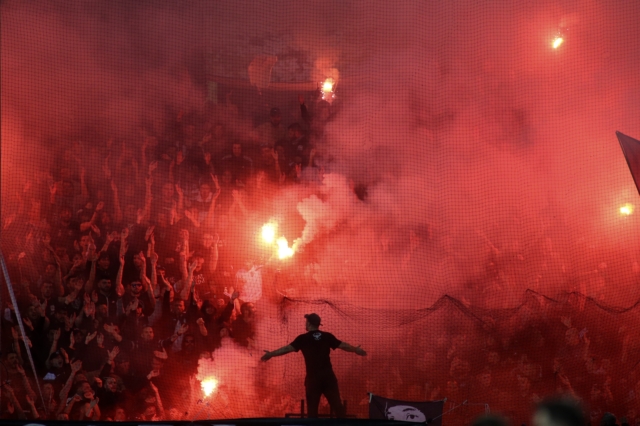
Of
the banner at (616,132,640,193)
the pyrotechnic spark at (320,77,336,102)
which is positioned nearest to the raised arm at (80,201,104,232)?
the pyrotechnic spark at (320,77,336,102)

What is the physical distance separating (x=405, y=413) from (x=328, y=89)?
5.41 metres

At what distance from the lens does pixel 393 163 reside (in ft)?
28.8

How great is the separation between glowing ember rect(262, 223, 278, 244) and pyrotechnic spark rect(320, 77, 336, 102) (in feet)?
6.25

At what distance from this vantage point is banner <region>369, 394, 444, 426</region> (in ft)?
15.3

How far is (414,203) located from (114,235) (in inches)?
145

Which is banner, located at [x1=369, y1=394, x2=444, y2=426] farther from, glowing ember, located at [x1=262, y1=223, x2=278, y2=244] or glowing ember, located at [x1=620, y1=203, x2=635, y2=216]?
glowing ember, located at [x1=620, y1=203, x2=635, y2=216]

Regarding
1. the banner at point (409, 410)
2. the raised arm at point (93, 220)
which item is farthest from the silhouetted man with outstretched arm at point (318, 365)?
the raised arm at point (93, 220)

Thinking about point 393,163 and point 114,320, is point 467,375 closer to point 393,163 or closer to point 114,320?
point 393,163

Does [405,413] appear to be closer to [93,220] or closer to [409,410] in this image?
[409,410]

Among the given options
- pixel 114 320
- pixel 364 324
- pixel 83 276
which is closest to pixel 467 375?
pixel 364 324

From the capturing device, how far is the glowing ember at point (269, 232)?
330 inches

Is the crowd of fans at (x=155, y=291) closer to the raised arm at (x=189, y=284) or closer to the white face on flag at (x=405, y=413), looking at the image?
the raised arm at (x=189, y=284)

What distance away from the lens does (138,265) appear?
7.36 meters

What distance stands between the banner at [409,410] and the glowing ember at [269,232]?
3886mm
